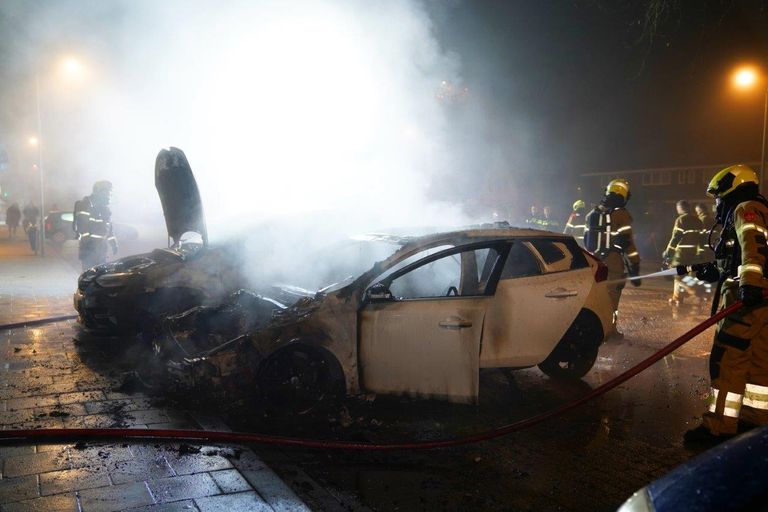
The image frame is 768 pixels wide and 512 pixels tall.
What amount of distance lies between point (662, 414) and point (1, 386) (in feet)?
20.4

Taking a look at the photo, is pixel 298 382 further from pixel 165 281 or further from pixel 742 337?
pixel 742 337

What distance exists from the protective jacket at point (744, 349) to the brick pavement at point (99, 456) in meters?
3.34

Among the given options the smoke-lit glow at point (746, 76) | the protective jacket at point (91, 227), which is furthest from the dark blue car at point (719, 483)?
the smoke-lit glow at point (746, 76)

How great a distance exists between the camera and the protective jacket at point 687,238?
12281 millimetres

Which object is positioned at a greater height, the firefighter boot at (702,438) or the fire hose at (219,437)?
the fire hose at (219,437)

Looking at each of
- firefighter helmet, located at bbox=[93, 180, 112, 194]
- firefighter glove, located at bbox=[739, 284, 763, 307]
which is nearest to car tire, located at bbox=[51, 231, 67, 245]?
firefighter helmet, located at bbox=[93, 180, 112, 194]

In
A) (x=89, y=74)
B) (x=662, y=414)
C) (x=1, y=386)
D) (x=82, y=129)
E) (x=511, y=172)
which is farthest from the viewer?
(x=511, y=172)

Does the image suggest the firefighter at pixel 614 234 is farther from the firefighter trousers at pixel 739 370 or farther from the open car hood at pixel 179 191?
the open car hood at pixel 179 191

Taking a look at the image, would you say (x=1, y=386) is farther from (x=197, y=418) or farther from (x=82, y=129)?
(x=82, y=129)

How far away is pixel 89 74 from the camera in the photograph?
19672 millimetres

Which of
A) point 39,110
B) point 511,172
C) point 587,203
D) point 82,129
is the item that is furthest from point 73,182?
point 587,203

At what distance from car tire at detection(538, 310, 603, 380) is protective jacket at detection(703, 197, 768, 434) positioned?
61.7 inches

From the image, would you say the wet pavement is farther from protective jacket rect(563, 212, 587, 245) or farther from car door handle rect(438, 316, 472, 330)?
protective jacket rect(563, 212, 587, 245)

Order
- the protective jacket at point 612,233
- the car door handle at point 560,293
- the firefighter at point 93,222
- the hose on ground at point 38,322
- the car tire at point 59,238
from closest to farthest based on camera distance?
the car door handle at point 560,293 → the hose on ground at point 38,322 → the protective jacket at point 612,233 → the firefighter at point 93,222 → the car tire at point 59,238
